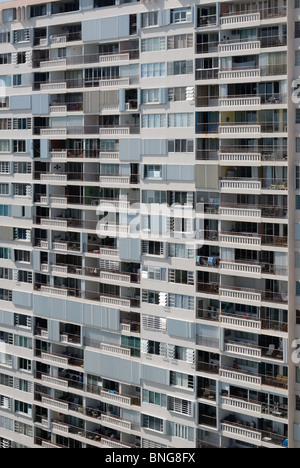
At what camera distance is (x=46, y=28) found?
44.1 metres

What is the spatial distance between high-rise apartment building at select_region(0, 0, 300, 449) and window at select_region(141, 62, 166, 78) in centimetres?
11

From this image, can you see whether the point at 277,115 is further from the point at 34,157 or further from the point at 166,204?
the point at 34,157

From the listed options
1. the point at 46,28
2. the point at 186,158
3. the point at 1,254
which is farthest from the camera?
the point at 1,254

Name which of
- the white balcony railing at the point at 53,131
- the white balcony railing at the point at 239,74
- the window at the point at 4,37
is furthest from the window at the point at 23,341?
the white balcony railing at the point at 239,74

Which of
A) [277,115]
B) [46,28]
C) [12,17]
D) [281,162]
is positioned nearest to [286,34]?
[277,115]

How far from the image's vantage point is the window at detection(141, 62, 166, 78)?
39.1 metres

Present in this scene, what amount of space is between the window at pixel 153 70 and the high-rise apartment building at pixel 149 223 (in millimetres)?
106

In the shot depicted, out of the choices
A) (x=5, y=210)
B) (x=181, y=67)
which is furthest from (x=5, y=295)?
(x=181, y=67)

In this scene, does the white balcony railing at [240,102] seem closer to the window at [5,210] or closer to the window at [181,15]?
the window at [181,15]

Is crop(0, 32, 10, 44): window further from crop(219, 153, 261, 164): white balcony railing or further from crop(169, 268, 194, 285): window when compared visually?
crop(169, 268, 194, 285): window

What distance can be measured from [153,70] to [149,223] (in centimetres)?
829

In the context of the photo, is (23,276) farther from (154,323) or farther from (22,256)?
(154,323)

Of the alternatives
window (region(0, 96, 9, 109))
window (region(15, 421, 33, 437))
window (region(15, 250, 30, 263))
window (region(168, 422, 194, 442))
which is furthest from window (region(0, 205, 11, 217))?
window (region(168, 422, 194, 442))

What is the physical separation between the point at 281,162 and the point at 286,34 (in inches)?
243
